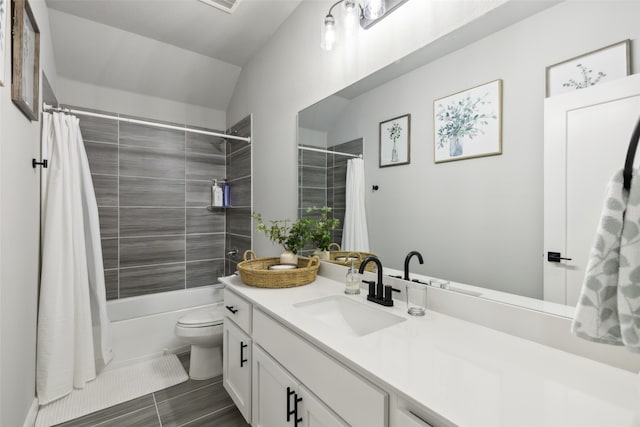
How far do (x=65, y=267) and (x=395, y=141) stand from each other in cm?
214

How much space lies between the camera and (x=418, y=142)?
1271 mm

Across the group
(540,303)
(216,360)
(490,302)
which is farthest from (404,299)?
(216,360)

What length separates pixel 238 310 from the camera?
1545mm

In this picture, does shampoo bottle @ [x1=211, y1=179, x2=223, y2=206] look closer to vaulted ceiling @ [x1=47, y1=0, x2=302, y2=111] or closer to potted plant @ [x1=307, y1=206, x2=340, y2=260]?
vaulted ceiling @ [x1=47, y1=0, x2=302, y2=111]

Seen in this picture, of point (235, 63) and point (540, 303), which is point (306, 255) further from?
point (235, 63)

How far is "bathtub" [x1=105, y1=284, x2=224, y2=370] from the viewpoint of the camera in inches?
92.0

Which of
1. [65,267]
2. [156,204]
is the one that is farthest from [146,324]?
[156,204]

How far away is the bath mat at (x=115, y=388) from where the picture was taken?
5.73ft

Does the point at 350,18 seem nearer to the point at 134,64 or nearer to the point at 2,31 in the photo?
the point at 2,31

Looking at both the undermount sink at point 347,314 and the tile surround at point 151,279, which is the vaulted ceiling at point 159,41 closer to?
the tile surround at point 151,279

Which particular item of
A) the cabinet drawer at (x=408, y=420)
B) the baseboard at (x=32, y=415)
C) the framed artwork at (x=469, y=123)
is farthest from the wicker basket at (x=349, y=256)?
the baseboard at (x=32, y=415)

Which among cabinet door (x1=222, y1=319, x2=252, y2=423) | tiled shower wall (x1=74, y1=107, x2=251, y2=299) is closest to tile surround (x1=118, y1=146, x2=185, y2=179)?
tiled shower wall (x1=74, y1=107, x2=251, y2=299)

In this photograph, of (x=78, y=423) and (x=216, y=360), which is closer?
(x=78, y=423)

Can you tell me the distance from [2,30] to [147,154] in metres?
1.74
